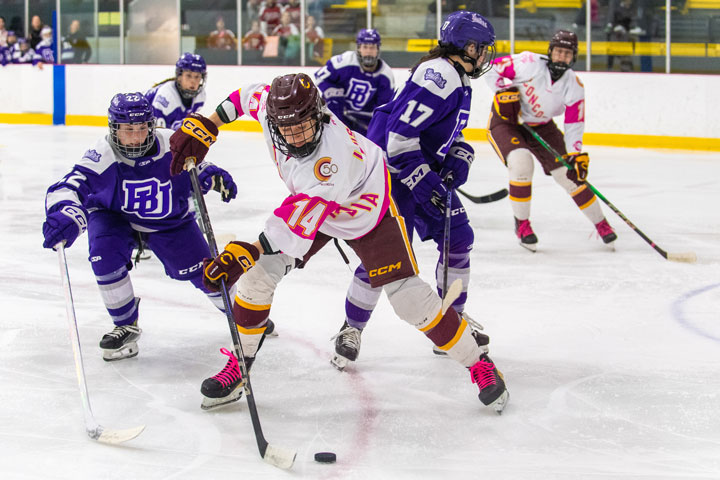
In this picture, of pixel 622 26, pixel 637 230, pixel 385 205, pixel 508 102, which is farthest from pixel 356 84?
pixel 622 26

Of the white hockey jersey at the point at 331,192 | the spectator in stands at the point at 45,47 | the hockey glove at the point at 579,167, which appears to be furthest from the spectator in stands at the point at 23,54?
the white hockey jersey at the point at 331,192

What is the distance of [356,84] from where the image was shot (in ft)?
18.6

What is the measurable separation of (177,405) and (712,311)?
209 cm

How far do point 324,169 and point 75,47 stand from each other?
9645 mm

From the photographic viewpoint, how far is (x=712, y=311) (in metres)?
3.50

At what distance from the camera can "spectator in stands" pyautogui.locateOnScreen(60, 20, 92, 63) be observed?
1095 centimetres

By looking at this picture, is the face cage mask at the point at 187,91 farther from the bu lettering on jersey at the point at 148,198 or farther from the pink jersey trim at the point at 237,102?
the pink jersey trim at the point at 237,102

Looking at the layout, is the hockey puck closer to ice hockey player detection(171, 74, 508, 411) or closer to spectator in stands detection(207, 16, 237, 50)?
ice hockey player detection(171, 74, 508, 411)

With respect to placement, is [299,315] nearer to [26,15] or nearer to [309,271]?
[309,271]

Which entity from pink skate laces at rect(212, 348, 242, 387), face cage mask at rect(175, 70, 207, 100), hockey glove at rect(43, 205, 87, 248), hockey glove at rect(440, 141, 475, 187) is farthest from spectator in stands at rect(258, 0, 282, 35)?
pink skate laces at rect(212, 348, 242, 387)

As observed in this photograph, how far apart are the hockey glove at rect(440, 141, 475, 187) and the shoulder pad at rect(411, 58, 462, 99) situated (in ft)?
0.83

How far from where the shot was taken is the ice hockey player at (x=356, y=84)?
565 cm

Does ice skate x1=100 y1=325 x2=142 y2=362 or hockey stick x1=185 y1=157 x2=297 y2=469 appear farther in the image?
ice skate x1=100 y1=325 x2=142 y2=362

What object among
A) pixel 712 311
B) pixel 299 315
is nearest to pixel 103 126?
pixel 299 315
